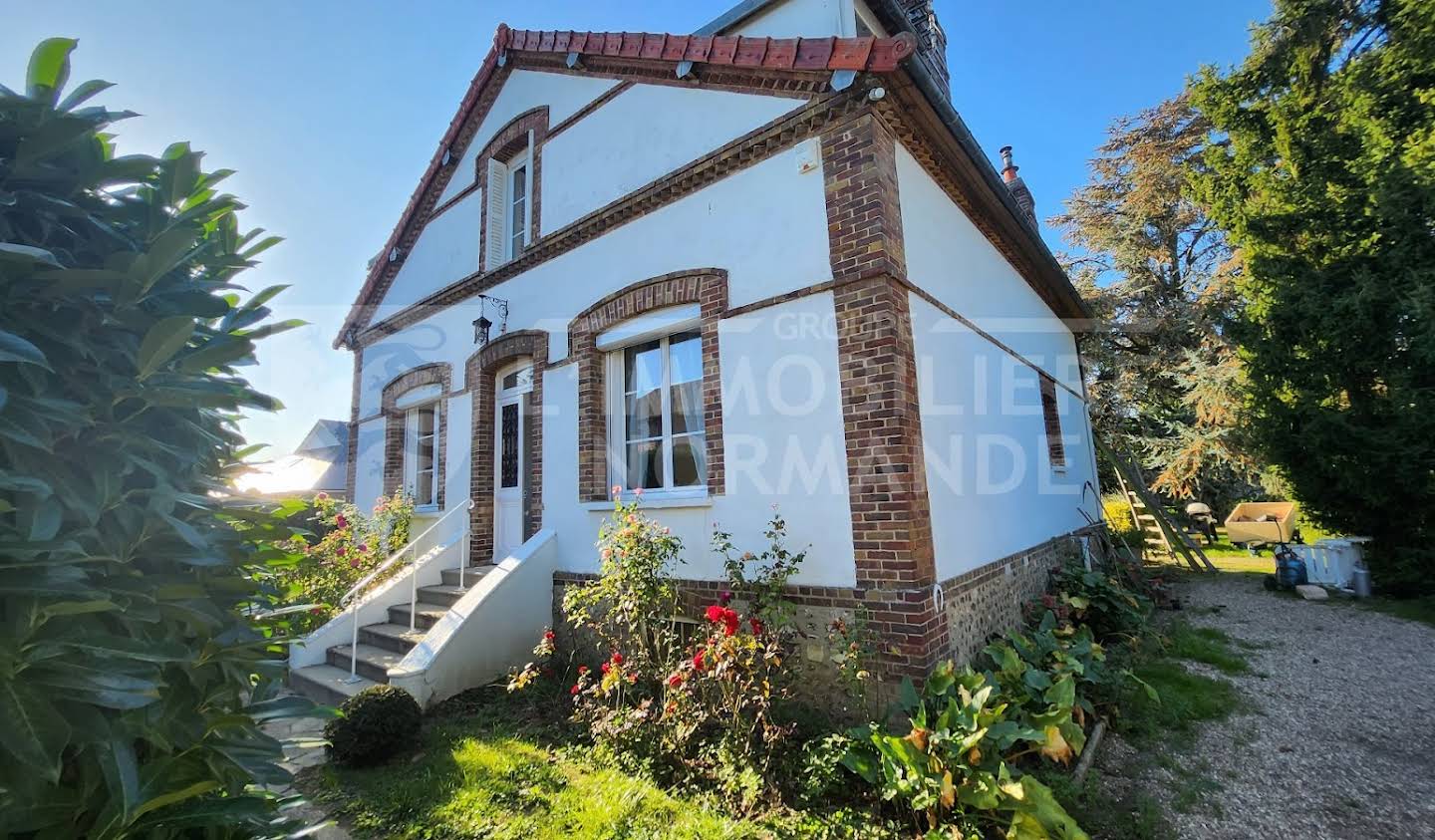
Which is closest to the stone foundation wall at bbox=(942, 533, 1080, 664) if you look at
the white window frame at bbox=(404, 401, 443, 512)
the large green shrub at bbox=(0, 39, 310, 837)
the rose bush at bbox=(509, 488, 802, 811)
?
the rose bush at bbox=(509, 488, 802, 811)

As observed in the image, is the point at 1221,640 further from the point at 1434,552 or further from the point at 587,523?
A: the point at 587,523

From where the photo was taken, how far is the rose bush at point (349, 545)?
7648 mm

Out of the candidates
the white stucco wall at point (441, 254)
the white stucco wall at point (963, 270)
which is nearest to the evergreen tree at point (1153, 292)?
the white stucco wall at point (963, 270)

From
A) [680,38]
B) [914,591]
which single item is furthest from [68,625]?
[680,38]

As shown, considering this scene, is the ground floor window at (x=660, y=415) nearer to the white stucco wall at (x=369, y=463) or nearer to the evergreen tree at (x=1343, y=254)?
the white stucco wall at (x=369, y=463)

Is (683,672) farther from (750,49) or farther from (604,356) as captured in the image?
(750,49)

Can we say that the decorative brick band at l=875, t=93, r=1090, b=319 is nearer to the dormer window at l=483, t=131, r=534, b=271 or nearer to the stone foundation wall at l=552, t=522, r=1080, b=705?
the stone foundation wall at l=552, t=522, r=1080, b=705

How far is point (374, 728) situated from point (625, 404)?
3603 millimetres

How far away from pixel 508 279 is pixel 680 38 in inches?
151

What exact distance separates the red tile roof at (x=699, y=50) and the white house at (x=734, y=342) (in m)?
0.03

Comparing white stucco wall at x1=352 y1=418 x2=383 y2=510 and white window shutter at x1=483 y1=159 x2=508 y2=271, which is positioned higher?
white window shutter at x1=483 y1=159 x2=508 y2=271

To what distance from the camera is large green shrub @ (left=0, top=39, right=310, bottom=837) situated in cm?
116

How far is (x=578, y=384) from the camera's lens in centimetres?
670

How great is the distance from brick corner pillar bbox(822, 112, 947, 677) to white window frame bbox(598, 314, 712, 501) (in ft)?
4.95
